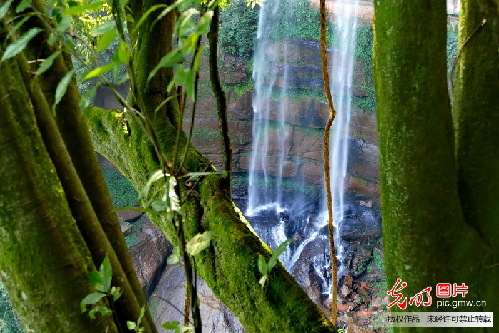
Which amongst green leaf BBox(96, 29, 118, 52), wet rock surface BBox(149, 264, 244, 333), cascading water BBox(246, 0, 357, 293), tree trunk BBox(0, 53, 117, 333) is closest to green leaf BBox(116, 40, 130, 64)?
green leaf BBox(96, 29, 118, 52)

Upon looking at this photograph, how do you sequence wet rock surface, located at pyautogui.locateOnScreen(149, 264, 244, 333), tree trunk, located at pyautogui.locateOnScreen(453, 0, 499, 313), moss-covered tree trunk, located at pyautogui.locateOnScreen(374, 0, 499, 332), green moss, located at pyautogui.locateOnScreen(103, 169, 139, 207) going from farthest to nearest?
green moss, located at pyautogui.locateOnScreen(103, 169, 139, 207) → wet rock surface, located at pyautogui.locateOnScreen(149, 264, 244, 333) → tree trunk, located at pyautogui.locateOnScreen(453, 0, 499, 313) → moss-covered tree trunk, located at pyautogui.locateOnScreen(374, 0, 499, 332)

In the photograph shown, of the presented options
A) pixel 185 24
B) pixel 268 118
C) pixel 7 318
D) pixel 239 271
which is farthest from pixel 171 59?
pixel 268 118

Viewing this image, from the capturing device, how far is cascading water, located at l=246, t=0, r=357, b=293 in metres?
10.8

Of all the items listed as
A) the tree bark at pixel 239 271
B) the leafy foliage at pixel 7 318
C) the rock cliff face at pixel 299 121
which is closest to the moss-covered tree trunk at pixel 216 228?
the tree bark at pixel 239 271

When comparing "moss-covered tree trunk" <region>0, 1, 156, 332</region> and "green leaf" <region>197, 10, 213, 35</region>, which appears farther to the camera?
"moss-covered tree trunk" <region>0, 1, 156, 332</region>

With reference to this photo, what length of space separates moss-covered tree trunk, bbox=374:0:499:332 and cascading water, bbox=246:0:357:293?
9.08 meters

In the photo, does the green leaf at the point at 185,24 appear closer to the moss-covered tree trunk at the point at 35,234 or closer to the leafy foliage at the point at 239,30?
the moss-covered tree trunk at the point at 35,234

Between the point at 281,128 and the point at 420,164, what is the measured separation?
1032 centimetres

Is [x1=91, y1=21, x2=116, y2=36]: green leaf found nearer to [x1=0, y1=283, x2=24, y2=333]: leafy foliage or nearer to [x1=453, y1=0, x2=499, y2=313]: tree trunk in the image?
[x1=453, y1=0, x2=499, y2=313]: tree trunk

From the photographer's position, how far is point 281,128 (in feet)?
37.9

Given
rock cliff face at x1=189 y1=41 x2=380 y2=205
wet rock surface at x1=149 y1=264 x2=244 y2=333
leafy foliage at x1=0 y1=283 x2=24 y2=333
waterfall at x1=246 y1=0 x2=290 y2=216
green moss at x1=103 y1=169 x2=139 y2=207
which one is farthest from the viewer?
waterfall at x1=246 y1=0 x2=290 y2=216

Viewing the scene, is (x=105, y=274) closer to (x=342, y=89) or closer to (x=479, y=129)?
(x=479, y=129)

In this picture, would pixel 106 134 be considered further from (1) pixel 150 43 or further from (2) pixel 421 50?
(2) pixel 421 50

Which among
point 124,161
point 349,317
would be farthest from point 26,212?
point 349,317
